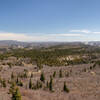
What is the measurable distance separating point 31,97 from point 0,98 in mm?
4663

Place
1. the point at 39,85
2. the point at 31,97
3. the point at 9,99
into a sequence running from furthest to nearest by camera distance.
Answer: the point at 39,85
the point at 31,97
the point at 9,99

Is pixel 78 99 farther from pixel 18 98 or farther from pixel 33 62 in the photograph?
pixel 33 62

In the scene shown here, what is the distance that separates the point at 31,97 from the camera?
19891 millimetres

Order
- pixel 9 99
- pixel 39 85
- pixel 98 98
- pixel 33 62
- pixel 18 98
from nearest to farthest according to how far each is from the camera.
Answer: pixel 18 98 < pixel 9 99 < pixel 98 98 < pixel 39 85 < pixel 33 62

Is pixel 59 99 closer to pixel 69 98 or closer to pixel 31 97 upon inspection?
pixel 69 98

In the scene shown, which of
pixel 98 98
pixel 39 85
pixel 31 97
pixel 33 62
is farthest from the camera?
pixel 33 62

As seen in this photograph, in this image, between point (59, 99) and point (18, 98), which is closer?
point (18, 98)

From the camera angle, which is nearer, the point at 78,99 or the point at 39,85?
the point at 78,99

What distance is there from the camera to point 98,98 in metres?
21.3

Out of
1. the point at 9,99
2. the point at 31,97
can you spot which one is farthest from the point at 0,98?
the point at 31,97

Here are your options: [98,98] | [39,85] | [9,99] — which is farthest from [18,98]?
[39,85]

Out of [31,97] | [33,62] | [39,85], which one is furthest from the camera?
[33,62]

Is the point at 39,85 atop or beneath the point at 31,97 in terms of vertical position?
beneath

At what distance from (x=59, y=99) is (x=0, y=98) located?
9.07 metres
